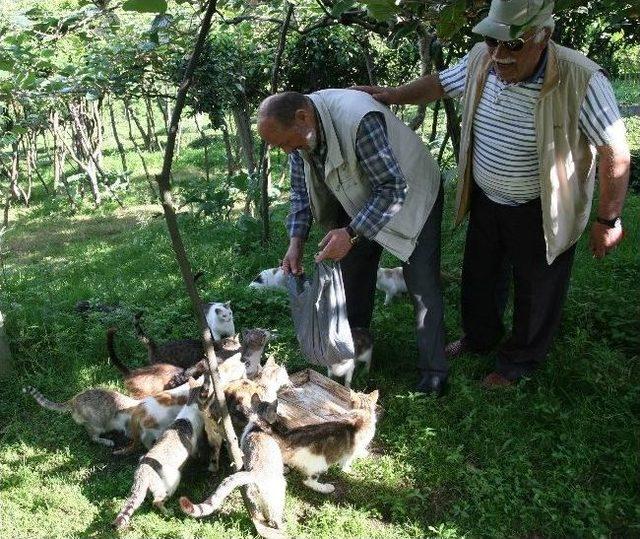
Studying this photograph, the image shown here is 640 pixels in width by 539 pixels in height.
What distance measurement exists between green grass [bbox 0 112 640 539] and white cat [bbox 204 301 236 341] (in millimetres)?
329

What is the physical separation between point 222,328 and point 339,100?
2385 mm

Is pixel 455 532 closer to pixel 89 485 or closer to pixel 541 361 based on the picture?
pixel 541 361

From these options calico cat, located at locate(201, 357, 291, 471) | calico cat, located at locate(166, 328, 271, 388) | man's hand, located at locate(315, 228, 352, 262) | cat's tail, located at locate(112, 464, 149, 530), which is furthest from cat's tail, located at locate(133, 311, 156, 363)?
man's hand, located at locate(315, 228, 352, 262)

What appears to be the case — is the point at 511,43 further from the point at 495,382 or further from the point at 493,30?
the point at 495,382

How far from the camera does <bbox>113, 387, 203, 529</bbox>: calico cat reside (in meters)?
3.11

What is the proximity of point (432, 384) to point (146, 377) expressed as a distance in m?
1.94

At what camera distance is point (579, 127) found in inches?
125

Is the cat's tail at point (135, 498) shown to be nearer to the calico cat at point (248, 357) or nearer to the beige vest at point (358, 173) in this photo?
the calico cat at point (248, 357)

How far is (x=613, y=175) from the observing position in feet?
10.2

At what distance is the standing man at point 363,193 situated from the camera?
130 inches

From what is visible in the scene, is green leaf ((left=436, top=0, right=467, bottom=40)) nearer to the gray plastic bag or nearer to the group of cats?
the gray plastic bag

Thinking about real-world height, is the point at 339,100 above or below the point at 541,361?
above

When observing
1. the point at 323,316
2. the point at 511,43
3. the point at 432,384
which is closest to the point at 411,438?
the point at 432,384

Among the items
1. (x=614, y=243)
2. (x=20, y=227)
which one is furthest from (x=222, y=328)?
(x=20, y=227)
